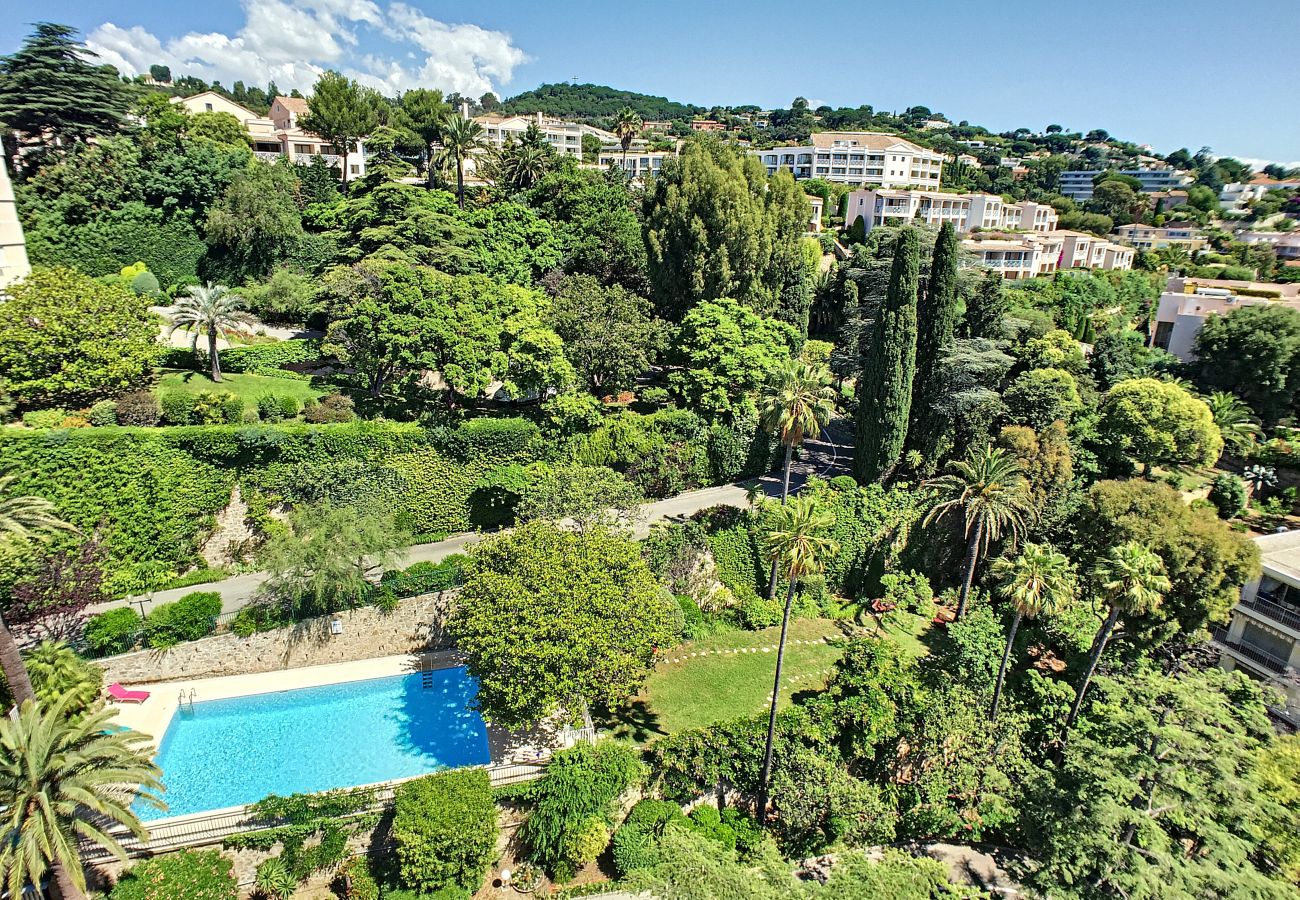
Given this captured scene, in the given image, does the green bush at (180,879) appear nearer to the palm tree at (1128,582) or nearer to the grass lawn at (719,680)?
the grass lawn at (719,680)

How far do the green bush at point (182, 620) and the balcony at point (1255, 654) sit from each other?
40726 millimetres

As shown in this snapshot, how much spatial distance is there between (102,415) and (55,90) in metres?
26.2

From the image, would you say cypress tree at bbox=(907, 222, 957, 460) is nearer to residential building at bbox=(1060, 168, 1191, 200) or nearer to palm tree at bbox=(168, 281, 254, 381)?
palm tree at bbox=(168, 281, 254, 381)

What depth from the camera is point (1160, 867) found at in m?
17.0

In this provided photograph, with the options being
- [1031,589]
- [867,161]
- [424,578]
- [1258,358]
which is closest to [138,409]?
[424,578]

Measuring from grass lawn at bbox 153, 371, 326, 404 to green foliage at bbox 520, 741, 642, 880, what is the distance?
22.2 metres

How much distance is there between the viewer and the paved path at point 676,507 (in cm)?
2756

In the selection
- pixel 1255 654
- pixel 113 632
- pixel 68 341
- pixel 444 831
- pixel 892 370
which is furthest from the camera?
pixel 892 370

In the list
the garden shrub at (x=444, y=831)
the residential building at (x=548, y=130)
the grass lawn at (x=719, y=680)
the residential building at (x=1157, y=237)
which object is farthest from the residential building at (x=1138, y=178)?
the garden shrub at (x=444, y=831)

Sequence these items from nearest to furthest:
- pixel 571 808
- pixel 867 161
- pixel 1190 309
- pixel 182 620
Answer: pixel 571 808 → pixel 182 620 → pixel 1190 309 → pixel 867 161

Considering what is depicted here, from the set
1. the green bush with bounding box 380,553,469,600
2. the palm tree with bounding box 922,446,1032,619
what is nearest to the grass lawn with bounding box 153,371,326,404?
the green bush with bounding box 380,553,469,600

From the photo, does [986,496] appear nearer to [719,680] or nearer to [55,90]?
[719,680]

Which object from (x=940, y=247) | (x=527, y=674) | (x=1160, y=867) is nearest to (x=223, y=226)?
(x=527, y=674)

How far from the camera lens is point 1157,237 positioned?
10162 centimetres
